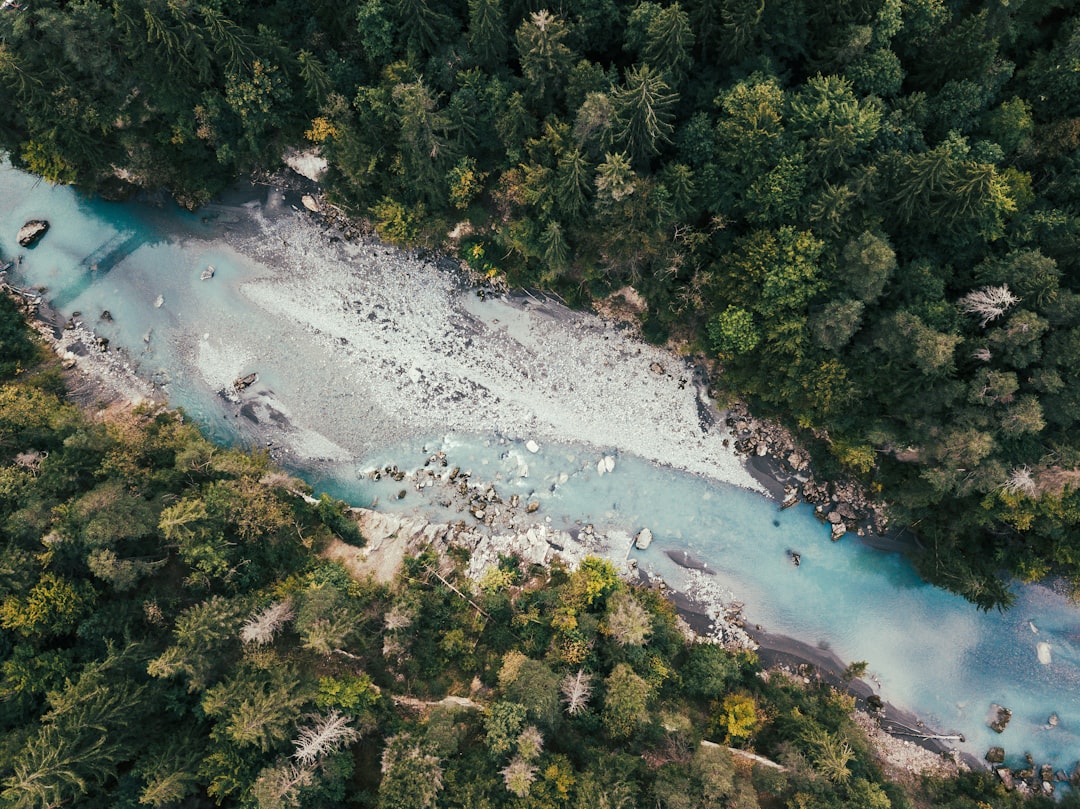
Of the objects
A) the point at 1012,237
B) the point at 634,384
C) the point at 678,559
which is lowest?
the point at 678,559

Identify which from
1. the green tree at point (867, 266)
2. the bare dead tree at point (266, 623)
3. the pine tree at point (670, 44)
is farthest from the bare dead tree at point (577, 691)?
the pine tree at point (670, 44)

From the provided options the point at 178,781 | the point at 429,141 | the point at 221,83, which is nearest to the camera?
the point at 178,781

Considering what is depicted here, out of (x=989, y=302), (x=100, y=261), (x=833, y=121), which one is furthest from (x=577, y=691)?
(x=100, y=261)

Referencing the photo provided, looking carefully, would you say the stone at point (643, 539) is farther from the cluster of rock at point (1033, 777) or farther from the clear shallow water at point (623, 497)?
the cluster of rock at point (1033, 777)

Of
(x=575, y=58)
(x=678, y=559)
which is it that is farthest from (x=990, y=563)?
(x=575, y=58)

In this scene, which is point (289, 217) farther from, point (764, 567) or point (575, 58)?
point (764, 567)

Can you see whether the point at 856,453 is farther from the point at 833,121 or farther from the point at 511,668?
the point at 511,668
